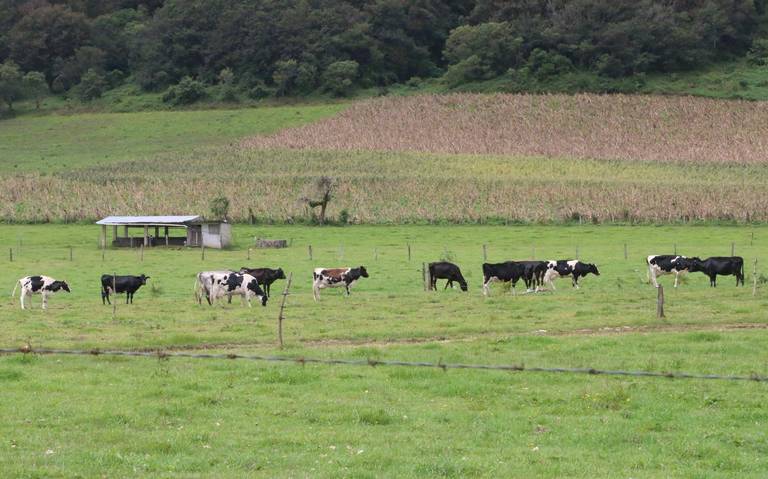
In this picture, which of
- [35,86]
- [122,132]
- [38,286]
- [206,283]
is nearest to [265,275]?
[206,283]

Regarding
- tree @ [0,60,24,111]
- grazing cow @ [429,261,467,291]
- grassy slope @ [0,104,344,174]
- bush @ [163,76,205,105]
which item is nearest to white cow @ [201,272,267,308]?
grazing cow @ [429,261,467,291]

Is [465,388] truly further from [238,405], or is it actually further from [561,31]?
[561,31]

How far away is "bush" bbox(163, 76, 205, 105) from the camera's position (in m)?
132

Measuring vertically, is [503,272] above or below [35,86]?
below

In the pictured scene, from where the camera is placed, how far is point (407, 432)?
55.1 feet

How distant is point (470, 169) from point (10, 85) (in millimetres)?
62353

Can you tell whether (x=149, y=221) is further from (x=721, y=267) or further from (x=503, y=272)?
(x=721, y=267)

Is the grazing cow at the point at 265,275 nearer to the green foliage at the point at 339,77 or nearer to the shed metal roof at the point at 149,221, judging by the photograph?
the shed metal roof at the point at 149,221

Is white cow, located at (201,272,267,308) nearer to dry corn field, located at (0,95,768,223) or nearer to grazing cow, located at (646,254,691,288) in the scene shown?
grazing cow, located at (646,254,691,288)

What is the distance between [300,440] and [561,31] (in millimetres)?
122506

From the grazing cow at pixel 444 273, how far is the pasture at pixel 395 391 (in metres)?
1.52

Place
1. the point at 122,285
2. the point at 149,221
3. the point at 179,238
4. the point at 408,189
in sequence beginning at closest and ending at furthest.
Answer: the point at 122,285 < the point at 149,221 < the point at 179,238 < the point at 408,189

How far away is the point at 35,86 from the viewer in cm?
13800

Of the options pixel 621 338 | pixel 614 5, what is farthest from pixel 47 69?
pixel 621 338
